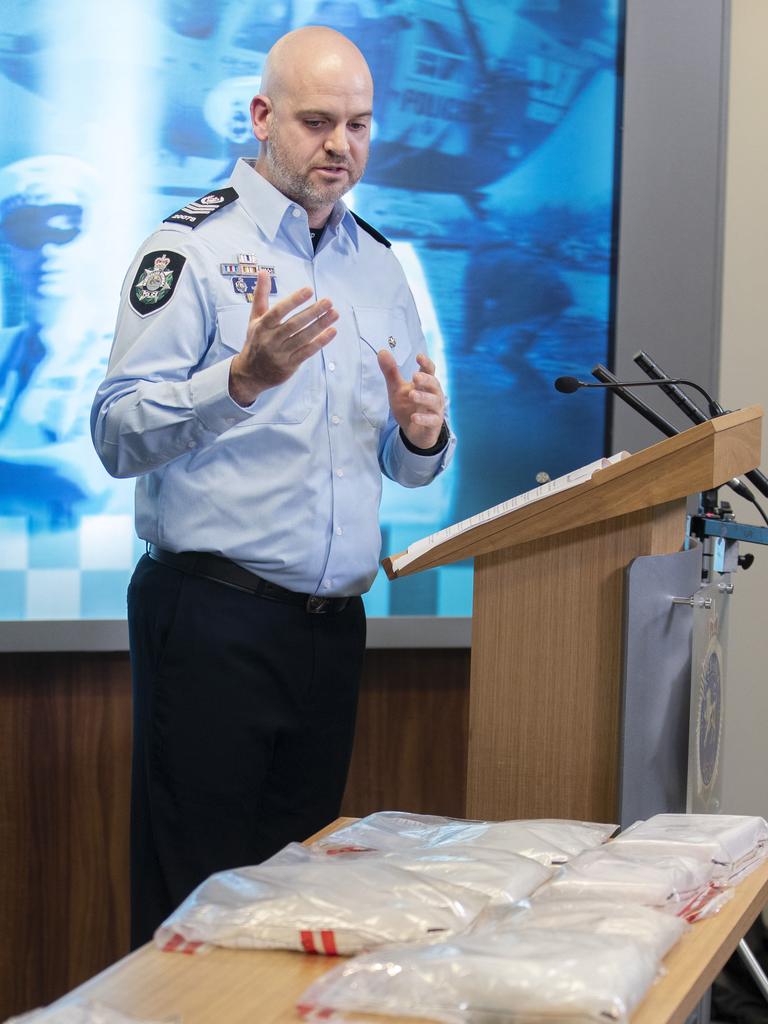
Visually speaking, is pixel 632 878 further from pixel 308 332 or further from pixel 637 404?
pixel 637 404

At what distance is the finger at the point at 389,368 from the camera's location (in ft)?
6.06

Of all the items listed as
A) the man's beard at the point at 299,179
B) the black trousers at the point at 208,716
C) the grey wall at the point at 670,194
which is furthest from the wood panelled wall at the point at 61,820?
the grey wall at the point at 670,194

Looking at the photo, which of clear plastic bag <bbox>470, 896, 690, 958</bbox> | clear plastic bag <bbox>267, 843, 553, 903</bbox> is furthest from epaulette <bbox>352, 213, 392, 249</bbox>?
clear plastic bag <bbox>470, 896, 690, 958</bbox>

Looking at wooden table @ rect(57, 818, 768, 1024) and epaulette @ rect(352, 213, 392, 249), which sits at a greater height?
epaulette @ rect(352, 213, 392, 249)

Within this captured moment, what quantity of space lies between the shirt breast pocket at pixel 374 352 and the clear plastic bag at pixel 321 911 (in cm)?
106

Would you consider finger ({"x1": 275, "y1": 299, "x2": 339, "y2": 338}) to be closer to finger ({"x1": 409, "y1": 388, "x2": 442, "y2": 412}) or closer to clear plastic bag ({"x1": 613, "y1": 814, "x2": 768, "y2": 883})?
finger ({"x1": 409, "y1": 388, "x2": 442, "y2": 412})

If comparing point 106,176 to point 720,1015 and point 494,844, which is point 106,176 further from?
point 720,1015

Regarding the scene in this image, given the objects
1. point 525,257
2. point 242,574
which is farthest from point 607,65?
point 242,574

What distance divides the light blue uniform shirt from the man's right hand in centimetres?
10

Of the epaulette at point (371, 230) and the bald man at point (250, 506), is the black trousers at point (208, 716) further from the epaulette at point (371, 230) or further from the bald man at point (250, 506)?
the epaulette at point (371, 230)

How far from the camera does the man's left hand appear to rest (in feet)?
6.12

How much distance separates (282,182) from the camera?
2.02m

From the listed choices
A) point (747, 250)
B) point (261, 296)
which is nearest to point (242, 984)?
point (261, 296)

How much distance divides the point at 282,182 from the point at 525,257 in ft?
3.08
